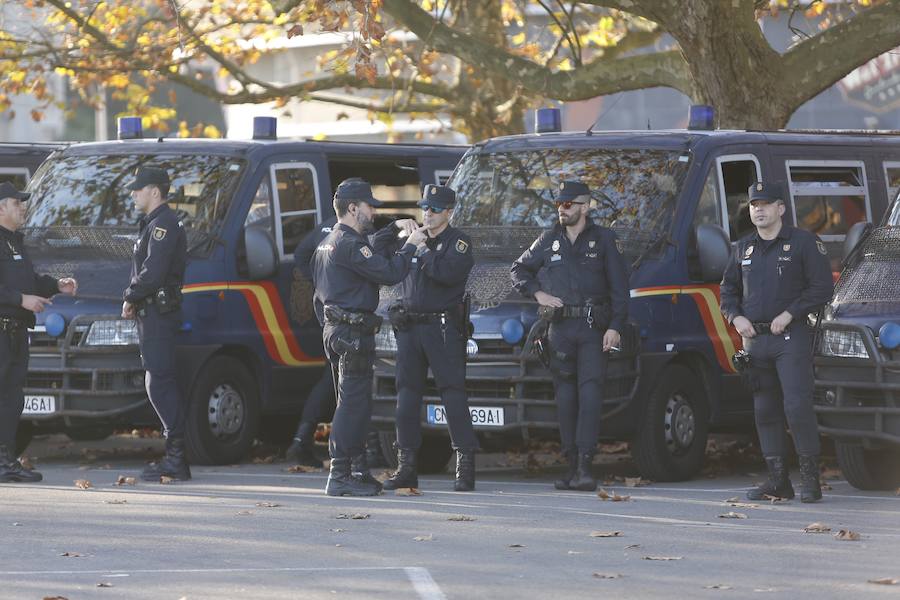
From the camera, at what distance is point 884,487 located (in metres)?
11.7

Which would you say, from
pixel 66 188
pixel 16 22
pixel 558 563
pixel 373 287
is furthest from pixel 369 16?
pixel 16 22

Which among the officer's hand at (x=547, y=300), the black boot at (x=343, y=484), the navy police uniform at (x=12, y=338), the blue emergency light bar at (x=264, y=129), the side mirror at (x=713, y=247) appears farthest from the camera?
the blue emergency light bar at (x=264, y=129)

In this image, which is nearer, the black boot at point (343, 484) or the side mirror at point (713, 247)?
the black boot at point (343, 484)

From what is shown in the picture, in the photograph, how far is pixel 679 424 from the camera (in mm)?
12125

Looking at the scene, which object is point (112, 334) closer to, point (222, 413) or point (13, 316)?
point (13, 316)

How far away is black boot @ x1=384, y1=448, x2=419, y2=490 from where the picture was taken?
38.2 ft

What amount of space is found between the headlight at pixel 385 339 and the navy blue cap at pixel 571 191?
1.35 m

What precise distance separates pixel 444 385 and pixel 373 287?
2.34 feet

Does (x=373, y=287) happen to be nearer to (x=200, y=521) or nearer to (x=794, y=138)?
(x=200, y=521)

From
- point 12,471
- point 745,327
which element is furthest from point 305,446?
point 745,327

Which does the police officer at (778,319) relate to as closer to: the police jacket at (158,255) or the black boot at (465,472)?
the black boot at (465,472)

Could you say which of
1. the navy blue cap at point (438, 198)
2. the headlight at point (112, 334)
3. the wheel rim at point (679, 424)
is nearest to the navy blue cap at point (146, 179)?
the headlight at point (112, 334)

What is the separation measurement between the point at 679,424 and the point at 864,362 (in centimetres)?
145

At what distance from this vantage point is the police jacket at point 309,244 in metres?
12.9
